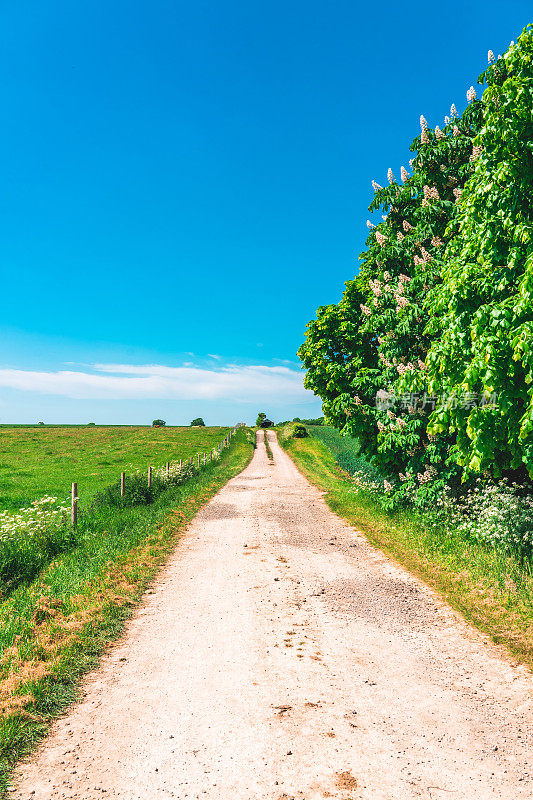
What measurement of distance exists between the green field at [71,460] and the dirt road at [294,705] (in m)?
15.0

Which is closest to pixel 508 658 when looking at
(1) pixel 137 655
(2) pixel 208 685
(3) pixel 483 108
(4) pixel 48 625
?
(2) pixel 208 685

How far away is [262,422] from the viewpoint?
103 metres

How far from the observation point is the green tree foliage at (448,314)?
7.18 m

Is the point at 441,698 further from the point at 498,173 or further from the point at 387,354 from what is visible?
the point at 387,354

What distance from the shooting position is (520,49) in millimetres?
7355

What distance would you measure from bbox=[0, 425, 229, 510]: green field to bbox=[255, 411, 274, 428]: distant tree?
31705mm

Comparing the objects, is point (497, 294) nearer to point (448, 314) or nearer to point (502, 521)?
point (448, 314)

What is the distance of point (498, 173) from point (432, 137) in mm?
6957

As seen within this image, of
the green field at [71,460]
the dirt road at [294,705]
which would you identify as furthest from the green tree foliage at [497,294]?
the green field at [71,460]

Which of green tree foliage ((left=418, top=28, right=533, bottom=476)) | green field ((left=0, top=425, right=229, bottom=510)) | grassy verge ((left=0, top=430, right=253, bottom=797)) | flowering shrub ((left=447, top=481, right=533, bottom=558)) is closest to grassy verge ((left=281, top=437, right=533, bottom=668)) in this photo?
flowering shrub ((left=447, top=481, right=533, bottom=558))

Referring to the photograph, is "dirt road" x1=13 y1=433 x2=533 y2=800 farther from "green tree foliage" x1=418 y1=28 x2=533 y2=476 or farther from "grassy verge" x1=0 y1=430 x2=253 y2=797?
"green tree foliage" x1=418 y1=28 x2=533 y2=476

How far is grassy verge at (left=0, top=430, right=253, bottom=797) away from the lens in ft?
16.3

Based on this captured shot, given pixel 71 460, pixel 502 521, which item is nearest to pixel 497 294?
pixel 502 521

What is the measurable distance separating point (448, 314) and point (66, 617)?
844 cm
